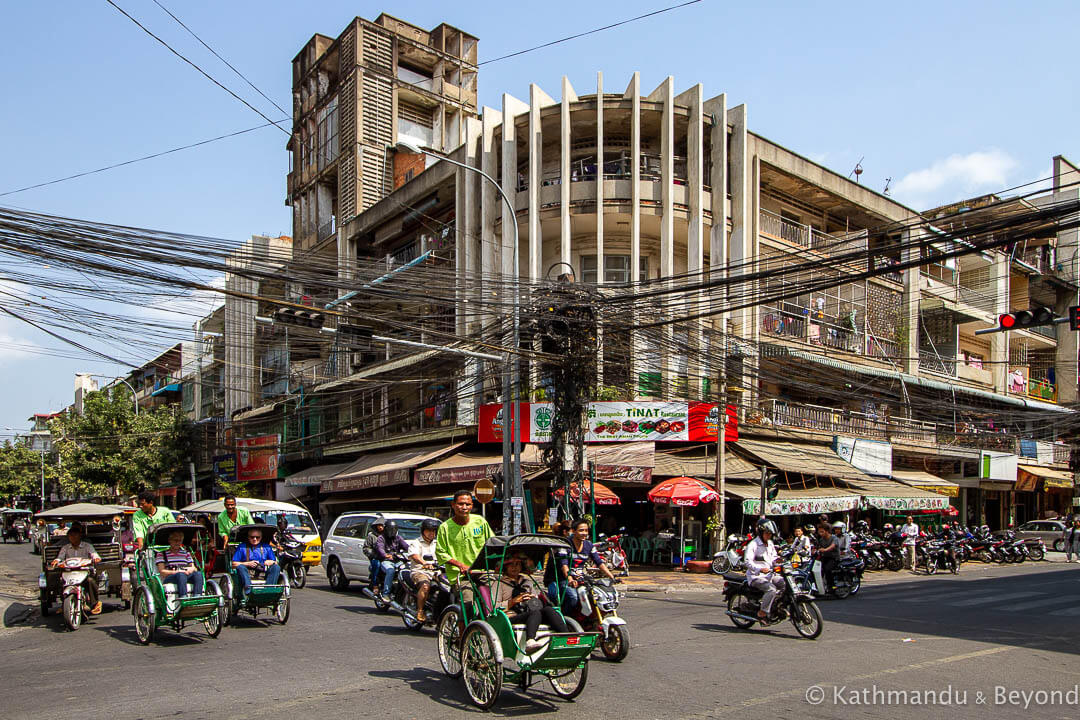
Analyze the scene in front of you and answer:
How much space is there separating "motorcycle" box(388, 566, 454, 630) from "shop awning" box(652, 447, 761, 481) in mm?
12703

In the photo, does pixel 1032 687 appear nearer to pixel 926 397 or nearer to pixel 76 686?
pixel 76 686

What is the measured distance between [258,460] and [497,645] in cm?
3765

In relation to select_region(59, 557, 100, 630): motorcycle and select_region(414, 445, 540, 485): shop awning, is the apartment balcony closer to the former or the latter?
select_region(414, 445, 540, 485): shop awning

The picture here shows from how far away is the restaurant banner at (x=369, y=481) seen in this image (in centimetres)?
2820

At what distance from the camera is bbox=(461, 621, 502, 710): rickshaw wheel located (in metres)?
6.82

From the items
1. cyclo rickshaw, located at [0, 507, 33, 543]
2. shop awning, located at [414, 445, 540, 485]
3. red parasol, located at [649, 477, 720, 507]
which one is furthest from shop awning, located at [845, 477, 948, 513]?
cyclo rickshaw, located at [0, 507, 33, 543]

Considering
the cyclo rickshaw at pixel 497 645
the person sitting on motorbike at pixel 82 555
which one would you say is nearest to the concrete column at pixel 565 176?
the person sitting on motorbike at pixel 82 555

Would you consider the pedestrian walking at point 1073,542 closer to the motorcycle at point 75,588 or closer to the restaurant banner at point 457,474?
the restaurant banner at point 457,474

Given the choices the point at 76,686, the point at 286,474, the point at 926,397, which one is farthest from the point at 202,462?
the point at 76,686

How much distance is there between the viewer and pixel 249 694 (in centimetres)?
754

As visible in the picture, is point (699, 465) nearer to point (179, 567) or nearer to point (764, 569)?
point (764, 569)

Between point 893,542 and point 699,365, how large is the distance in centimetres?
744

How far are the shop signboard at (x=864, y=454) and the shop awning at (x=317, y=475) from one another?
61.7 ft

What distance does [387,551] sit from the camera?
45.3ft
